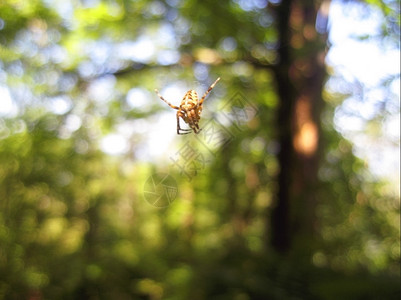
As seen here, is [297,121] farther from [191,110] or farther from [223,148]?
[191,110]

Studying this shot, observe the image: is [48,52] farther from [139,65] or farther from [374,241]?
[374,241]

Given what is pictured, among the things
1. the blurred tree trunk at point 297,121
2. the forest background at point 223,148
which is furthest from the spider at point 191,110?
the blurred tree trunk at point 297,121

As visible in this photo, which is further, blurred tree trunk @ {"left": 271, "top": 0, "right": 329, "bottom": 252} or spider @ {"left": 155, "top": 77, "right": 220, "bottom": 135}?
blurred tree trunk @ {"left": 271, "top": 0, "right": 329, "bottom": 252}

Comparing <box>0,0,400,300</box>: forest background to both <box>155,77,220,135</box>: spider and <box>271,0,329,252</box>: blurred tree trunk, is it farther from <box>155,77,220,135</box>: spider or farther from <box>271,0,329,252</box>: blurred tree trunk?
<box>155,77,220,135</box>: spider

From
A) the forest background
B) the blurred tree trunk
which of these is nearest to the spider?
the forest background

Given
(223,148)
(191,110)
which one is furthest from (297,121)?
(191,110)

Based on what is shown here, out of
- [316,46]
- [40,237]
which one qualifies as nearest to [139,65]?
[316,46]
